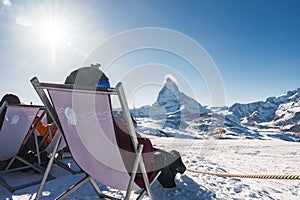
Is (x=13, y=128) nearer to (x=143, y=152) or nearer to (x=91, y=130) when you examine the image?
(x=91, y=130)

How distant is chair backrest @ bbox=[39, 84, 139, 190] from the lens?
1648 millimetres

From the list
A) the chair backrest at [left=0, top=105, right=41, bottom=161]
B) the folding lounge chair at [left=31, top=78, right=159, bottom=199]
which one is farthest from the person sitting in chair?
the chair backrest at [left=0, top=105, right=41, bottom=161]

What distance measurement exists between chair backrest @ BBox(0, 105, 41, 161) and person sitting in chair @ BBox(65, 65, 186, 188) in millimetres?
816

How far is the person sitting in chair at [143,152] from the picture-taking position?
1.76 m

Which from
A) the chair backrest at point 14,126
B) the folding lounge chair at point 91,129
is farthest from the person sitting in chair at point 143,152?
the chair backrest at point 14,126

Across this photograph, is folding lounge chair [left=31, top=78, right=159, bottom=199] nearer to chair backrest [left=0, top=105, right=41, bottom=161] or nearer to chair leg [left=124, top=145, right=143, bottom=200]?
chair leg [left=124, top=145, right=143, bottom=200]

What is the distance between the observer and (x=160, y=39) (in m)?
9.05

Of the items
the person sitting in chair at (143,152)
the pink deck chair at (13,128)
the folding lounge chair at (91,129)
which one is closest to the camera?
the folding lounge chair at (91,129)

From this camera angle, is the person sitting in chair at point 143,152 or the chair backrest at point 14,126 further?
the chair backrest at point 14,126

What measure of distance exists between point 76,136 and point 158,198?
56.6 inches

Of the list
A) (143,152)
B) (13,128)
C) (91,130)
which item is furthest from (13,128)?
(143,152)

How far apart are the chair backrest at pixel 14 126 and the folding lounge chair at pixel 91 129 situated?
5.07 ft

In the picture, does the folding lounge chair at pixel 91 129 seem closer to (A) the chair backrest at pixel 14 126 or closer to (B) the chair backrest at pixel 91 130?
(B) the chair backrest at pixel 91 130

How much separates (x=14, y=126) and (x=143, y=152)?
231 cm
